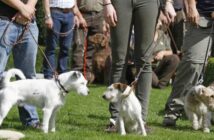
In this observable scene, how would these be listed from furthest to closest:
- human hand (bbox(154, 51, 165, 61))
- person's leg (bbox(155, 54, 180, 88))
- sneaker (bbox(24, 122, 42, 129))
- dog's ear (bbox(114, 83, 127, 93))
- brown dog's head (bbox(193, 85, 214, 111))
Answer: human hand (bbox(154, 51, 165, 61))
person's leg (bbox(155, 54, 180, 88))
brown dog's head (bbox(193, 85, 214, 111))
sneaker (bbox(24, 122, 42, 129))
dog's ear (bbox(114, 83, 127, 93))

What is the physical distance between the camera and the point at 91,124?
7180 mm

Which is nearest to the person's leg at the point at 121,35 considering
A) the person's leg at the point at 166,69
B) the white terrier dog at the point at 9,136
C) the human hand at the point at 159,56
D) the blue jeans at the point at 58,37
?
the white terrier dog at the point at 9,136

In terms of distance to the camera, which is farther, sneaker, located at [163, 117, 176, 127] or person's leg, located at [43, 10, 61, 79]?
person's leg, located at [43, 10, 61, 79]

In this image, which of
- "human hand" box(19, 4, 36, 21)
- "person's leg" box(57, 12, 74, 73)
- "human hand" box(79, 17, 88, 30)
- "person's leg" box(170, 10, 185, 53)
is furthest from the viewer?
"person's leg" box(170, 10, 185, 53)

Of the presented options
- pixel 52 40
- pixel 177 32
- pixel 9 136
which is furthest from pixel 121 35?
pixel 177 32

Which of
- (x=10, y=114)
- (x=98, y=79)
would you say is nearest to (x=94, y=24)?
(x=98, y=79)

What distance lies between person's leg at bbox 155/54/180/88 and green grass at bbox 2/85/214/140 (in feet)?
6.51

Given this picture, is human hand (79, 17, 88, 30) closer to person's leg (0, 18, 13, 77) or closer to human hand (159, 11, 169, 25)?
human hand (159, 11, 169, 25)

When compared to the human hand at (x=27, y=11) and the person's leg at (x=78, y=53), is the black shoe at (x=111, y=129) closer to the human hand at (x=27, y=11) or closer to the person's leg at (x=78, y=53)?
the human hand at (x=27, y=11)

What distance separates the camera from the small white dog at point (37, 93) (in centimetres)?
620

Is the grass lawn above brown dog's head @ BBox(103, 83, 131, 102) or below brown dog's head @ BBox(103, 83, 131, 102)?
below

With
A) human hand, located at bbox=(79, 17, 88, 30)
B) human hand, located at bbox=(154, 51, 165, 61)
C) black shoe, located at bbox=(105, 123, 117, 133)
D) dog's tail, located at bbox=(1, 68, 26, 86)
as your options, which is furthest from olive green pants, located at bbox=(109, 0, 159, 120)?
human hand, located at bbox=(154, 51, 165, 61)

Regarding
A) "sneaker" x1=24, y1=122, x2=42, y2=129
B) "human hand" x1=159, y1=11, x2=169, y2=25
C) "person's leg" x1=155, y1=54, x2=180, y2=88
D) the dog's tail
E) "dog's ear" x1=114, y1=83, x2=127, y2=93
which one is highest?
"human hand" x1=159, y1=11, x2=169, y2=25

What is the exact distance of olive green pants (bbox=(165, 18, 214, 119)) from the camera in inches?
274
